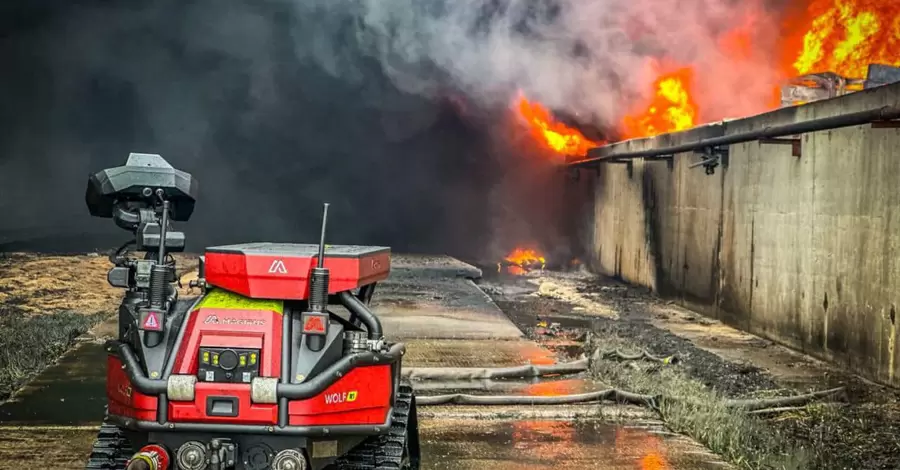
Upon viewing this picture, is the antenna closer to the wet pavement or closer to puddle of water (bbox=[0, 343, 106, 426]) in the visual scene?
the wet pavement

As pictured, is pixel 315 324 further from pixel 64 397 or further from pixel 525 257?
pixel 525 257

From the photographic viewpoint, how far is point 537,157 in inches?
1266

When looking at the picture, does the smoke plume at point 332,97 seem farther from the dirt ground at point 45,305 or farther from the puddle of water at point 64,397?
the puddle of water at point 64,397

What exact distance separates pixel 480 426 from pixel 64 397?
3.86 m

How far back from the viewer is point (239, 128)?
33.1 meters

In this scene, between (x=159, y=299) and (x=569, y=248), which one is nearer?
(x=159, y=299)

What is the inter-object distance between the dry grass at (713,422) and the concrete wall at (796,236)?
290 cm

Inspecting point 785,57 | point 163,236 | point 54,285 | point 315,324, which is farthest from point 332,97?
point 315,324

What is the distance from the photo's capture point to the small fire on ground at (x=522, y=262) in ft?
88.3

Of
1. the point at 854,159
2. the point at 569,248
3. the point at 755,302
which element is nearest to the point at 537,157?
the point at 569,248

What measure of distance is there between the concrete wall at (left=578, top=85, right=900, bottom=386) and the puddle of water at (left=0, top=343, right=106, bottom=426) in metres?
8.94

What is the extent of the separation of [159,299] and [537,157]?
28172 millimetres

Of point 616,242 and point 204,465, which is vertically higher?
point 616,242

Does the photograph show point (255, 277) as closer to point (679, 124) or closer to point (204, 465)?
point (204, 465)
